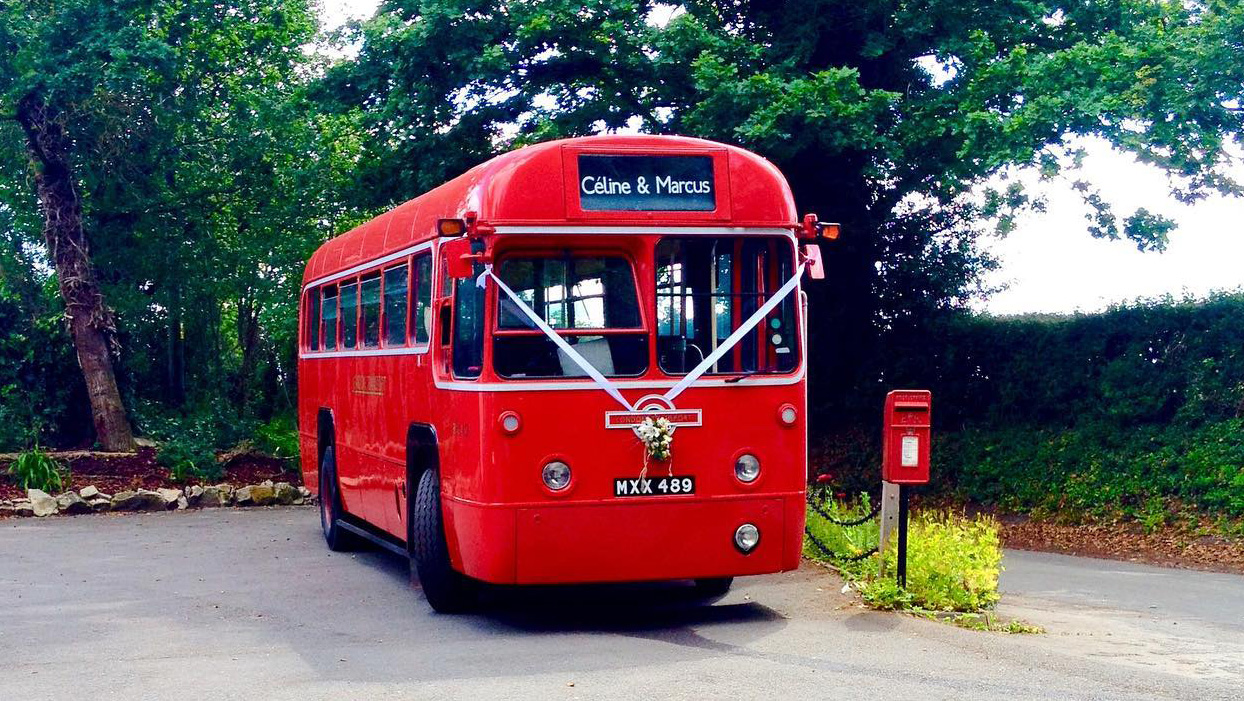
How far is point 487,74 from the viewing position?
67.9 feet

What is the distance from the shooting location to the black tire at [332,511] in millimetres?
15523

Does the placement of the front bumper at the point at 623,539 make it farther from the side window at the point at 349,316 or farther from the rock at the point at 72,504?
the rock at the point at 72,504

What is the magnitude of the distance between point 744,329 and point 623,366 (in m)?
0.87

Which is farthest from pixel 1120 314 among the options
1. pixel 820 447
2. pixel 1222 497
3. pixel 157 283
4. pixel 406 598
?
pixel 157 283

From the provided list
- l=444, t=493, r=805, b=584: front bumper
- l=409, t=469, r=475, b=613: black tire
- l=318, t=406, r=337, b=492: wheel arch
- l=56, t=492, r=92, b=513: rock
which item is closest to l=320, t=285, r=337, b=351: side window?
l=318, t=406, r=337, b=492: wheel arch

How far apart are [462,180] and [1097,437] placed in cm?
1180

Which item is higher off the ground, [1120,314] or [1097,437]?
[1120,314]

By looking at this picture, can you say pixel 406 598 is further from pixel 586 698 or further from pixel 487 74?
pixel 487 74

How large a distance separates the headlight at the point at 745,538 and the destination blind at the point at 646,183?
2.14m

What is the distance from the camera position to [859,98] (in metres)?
19.3

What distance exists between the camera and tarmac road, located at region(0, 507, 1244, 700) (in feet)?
26.7

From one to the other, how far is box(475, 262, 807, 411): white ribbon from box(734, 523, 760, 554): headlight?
988 mm

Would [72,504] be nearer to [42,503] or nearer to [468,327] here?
[42,503]

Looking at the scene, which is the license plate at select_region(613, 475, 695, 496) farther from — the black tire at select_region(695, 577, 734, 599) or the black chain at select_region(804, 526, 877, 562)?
the black chain at select_region(804, 526, 877, 562)
